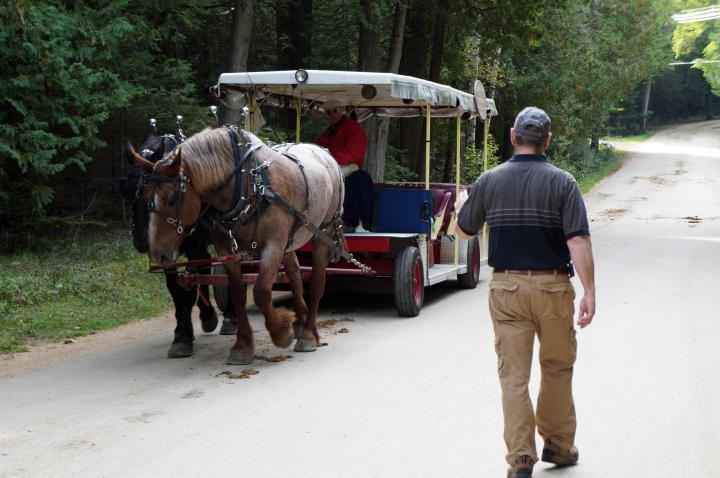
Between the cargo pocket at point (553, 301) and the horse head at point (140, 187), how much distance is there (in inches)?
149

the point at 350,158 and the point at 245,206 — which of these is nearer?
the point at 245,206

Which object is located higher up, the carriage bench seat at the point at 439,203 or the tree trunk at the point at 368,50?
the tree trunk at the point at 368,50

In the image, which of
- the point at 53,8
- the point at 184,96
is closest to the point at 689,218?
the point at 184,96

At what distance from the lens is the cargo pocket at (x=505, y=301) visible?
4.92 metres

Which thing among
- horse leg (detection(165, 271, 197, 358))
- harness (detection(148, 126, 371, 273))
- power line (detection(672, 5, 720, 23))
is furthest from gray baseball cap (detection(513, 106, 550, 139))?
power line (detection(672, 5, 720, 23))

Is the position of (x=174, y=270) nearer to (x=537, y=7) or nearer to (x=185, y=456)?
(x=185, y=456)

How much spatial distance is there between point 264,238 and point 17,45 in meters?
5.36

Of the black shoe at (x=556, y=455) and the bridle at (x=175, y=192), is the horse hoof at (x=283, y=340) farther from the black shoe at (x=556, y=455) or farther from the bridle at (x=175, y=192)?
the black shoe at (x=556, y=455)

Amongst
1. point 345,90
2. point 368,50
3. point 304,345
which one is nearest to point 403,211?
point 345,90

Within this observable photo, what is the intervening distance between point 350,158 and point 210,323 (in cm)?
266

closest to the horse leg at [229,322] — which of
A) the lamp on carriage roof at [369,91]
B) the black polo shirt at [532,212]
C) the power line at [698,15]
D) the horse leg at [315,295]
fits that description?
the horse leg at [315,295]

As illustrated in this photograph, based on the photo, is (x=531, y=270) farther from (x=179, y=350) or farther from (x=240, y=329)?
(x=179, y=350)

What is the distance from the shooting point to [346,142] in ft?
35.8

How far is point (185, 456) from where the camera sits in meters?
5.41
